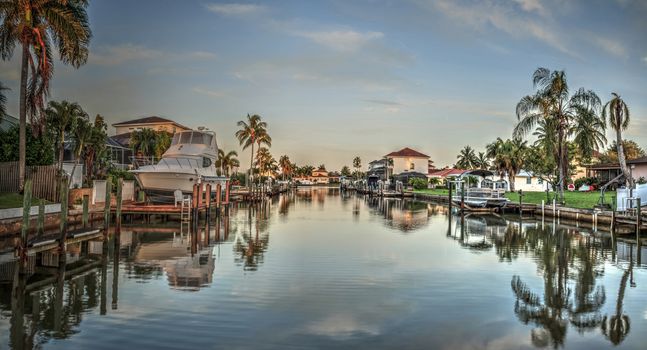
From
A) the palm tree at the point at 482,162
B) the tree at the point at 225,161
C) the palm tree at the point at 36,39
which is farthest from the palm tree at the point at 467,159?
the palm tree at the point at 36,39

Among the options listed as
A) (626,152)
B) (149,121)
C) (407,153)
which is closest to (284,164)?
(407,153)

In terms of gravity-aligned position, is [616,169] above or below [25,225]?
above

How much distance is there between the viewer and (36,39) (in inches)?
932

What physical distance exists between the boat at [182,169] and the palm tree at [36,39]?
331 inches

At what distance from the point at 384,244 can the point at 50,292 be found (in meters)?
14.7

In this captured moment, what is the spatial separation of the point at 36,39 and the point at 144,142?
32.6m

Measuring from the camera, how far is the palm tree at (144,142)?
5525 cm

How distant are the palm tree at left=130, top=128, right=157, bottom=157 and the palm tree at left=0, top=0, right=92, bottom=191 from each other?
30430mm

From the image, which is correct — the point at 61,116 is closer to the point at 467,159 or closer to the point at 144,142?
the point at 144,142

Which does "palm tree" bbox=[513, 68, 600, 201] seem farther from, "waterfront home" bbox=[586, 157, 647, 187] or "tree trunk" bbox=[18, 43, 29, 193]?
"tree trunk" bbox=[18, 43, 29, 193]

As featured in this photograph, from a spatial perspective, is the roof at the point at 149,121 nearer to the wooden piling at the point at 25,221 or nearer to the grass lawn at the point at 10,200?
the grass lawn at the point at 10,200

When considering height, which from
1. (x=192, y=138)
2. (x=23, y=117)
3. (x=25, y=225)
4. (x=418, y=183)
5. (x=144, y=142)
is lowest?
(x=25, y=225)

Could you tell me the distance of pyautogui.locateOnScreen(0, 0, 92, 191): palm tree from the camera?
77.0 ft

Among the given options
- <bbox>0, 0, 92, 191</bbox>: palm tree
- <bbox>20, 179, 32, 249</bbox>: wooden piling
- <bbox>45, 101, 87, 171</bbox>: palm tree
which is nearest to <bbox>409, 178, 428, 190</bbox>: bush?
<bbox>45, 101, 87, 171</bbox>: palm tree
